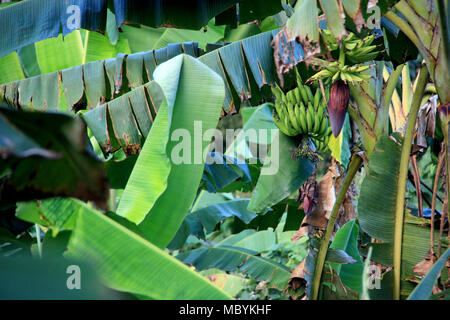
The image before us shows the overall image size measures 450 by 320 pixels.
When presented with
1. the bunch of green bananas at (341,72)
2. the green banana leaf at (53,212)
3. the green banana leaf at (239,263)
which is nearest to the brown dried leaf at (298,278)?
the green banana leaf at (239,263)

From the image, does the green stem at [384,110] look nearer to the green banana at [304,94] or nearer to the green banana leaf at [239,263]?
the green banana at [304,94]

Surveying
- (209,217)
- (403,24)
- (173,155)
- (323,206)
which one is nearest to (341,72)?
(403,24)

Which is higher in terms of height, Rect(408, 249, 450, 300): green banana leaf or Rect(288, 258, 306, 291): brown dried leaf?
Rect(408, 249, 450, 300): green banana leaf

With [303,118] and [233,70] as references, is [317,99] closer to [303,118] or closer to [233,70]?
[303,118]

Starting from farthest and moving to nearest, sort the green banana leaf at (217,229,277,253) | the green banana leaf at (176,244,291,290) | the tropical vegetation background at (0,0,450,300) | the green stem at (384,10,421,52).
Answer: the green banana leaf at (217,229,277,253), the green banana leaf at (176,244,291,290), the green stem at (384,10,421,52), the tropical vegetation background at (0,0,450,300)

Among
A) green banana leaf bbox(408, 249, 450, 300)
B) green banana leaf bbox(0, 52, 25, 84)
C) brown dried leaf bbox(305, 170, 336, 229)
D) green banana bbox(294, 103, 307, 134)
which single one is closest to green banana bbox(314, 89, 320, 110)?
green banana bbox(294, 103, 307, 134)

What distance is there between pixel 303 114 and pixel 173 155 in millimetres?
864

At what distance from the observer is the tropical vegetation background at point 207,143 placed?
658 millimetres

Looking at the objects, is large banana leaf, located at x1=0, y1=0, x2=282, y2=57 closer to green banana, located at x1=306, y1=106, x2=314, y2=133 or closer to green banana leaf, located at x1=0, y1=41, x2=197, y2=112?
green banana leaf, located at x1=0, y1=41, x2=197, y2=112

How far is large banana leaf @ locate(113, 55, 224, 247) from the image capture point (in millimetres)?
1229
